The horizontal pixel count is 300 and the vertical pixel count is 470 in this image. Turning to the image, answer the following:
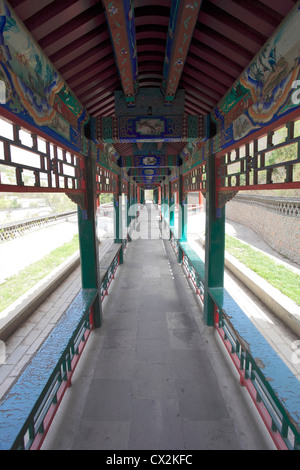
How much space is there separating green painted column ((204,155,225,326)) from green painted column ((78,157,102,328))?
231 centimetres

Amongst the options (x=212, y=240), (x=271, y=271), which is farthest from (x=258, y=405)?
Answer: (x=271, y=271)

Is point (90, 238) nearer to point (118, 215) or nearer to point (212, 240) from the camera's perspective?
point (212, 240)

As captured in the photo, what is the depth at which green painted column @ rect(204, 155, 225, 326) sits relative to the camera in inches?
190

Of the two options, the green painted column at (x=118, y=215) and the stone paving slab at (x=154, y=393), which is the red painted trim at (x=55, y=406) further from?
the green painted column at (x=118, y=215)

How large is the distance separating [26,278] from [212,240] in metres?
6.47

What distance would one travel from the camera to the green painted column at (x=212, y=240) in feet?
15.8

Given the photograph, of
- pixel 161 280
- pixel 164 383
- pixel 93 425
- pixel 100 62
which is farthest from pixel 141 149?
pixel 93 425

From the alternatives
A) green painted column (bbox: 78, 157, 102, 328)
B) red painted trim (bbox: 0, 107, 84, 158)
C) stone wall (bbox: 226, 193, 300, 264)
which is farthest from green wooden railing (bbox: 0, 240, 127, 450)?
stone wall (bbox: 226, 193, 300, 264)

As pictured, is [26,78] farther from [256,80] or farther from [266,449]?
[266,449]

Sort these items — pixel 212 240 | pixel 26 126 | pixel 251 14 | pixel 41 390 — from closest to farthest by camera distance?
pixel 251 14 → pixel 26 126 → pixel 41 390 → pixel 212 240

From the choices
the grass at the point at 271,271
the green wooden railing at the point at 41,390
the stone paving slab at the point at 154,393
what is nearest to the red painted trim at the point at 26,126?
the green wooden railing at the point at 41,390

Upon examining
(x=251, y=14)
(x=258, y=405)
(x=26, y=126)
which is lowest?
(x=258, y=405)

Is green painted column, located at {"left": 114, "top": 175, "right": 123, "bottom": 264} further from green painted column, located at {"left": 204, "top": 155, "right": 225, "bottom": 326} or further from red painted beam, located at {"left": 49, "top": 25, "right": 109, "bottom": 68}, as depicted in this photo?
red painted beam, located at {"left": 49, "top": 25, "right": 109, "bottom": 68}

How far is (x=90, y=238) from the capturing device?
5.09 meters
